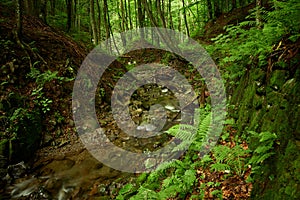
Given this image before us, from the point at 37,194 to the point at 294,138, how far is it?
5345mm

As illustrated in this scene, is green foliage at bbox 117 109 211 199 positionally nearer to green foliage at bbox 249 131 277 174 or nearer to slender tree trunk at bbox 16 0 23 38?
green foliage at bbox 249 131 277 174

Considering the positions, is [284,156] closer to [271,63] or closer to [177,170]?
[271,63]

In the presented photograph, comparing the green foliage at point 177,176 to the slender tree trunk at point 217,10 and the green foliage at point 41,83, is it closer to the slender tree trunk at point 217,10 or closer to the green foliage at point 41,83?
the green foliage at point 41,83

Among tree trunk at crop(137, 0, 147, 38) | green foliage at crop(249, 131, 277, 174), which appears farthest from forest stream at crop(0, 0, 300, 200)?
tree trunk at crop(137, 0, 147, 38)

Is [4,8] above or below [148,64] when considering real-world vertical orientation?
above

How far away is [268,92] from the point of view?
3605mm

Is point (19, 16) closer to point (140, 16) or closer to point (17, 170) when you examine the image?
point (17, 170)

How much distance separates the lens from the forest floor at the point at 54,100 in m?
5.44

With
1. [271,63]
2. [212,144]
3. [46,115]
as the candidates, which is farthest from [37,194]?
[271,63]

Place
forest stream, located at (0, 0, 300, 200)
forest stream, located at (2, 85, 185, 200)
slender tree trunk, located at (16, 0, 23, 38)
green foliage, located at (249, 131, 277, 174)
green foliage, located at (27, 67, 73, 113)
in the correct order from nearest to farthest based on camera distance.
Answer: green foliage, located at (249, 131, 277, 174) < forest stream, located at (0, 0, 300, 200) < forest stream, located at (2, 85, 185, 200) < green foliage, located at (27, 67, 73, 113) < slender tree trunk, located at (16, 0, 23, 38)

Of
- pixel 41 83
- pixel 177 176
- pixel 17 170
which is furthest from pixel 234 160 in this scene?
pixel 41 83

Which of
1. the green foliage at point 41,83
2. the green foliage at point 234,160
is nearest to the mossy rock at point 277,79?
the green foliage at point 234,160

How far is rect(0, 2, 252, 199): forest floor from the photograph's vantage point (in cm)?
544

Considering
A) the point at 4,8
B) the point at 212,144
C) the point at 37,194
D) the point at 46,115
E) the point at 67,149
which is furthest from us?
the point at 4,8
